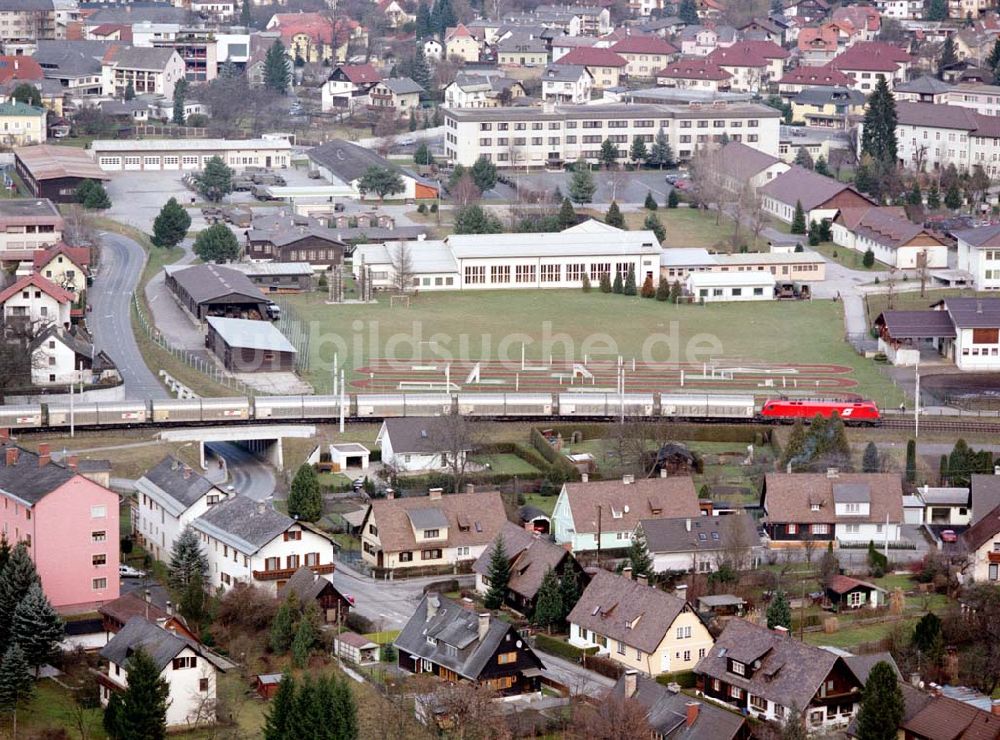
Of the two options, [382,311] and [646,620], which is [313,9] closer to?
[382,311]

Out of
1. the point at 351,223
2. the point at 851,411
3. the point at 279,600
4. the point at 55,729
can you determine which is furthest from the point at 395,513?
the point at 351,223

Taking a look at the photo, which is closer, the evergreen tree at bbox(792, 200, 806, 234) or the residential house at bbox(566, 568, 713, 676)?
the residential house at bbox(566, 568, 713, 676)

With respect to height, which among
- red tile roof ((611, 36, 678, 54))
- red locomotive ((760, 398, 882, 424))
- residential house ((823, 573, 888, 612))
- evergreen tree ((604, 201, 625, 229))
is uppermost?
residential house ((823, 573, 888, 612))

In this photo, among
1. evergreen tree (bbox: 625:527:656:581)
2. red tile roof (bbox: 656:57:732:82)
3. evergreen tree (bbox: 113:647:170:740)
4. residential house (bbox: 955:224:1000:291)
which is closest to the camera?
evergreen tree (bbox: 113:647:170:740)

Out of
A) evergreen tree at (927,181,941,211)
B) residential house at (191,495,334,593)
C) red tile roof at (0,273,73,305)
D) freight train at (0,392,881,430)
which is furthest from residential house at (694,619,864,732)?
evergreen tree at (927,181,941,211)

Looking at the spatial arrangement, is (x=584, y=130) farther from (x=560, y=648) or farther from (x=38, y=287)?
(x=560, y=648)

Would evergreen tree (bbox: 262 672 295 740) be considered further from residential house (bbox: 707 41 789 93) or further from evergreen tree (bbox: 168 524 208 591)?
residential house (bbox: 707 41 789 93)

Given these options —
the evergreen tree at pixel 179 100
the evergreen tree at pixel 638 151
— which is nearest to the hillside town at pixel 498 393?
the evergreen tree at pixel 638 151
